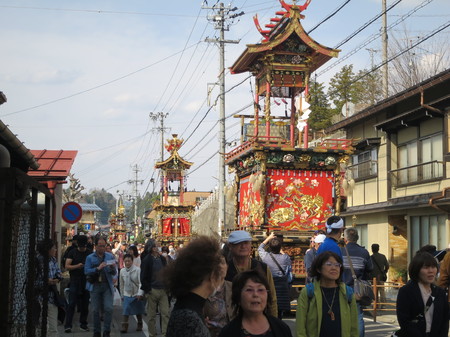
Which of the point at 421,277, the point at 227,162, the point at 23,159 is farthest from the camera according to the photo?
the point at 227,162

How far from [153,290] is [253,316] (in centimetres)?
786

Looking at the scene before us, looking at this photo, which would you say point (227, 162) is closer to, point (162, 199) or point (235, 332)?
point (235, 332)

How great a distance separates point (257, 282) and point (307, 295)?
119 centimetres

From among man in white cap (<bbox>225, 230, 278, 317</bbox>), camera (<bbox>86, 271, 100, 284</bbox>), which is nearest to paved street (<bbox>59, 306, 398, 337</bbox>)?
→ camera (<bbox>86, 271, 100, 284</bbox>)

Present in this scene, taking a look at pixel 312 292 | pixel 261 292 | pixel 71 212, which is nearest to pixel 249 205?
pixel 71 212

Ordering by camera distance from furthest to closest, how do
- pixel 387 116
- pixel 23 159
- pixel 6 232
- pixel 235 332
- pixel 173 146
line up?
pixel 173 146
pixel 387 116
pixel 23 159
pixel 6 232
pixel 235 332

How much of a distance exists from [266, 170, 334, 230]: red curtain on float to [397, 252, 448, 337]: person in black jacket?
1424 cm

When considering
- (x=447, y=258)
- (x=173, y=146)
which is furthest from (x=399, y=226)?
(x=173, y=146)

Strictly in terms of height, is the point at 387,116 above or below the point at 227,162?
above

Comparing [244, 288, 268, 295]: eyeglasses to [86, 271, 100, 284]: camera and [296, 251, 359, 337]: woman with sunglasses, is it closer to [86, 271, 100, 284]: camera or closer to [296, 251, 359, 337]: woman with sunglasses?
[296, 251, 359, 337]: woman with sunglasses

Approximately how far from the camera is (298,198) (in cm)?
2116

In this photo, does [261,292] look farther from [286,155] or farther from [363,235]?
[363,235]

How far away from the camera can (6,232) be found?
518 centimetres

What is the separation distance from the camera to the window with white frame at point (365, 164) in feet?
92.4
